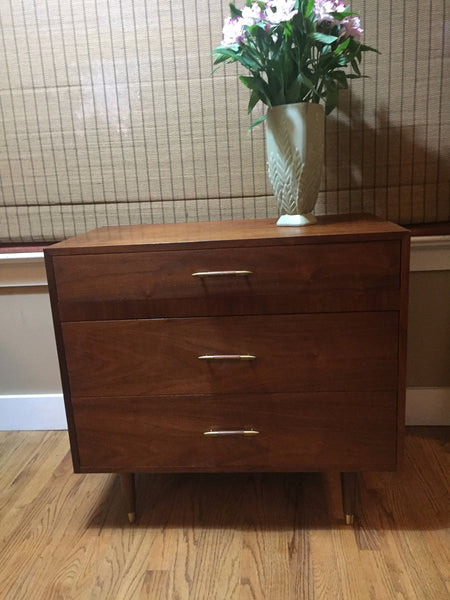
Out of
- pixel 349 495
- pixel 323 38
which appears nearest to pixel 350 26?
pixel 323 38

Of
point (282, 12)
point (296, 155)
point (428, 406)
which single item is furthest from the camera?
point (428, 406)

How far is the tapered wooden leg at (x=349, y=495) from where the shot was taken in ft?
3.54

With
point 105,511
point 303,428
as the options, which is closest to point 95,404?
point 105,511

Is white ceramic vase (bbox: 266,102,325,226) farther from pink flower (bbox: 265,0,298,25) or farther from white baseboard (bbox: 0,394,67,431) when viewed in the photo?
white baseboard (bbox: 0,394,67,431)

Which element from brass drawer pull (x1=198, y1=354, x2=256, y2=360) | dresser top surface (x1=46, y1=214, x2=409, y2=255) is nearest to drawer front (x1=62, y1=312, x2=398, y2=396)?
brass drawer pull (x1=198, y1=354, x2=256, y2=360)

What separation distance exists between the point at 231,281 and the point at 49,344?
80 centimetres

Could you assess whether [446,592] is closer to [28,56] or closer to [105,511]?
[105,511]

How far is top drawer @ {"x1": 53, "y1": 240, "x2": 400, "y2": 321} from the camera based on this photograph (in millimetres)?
931

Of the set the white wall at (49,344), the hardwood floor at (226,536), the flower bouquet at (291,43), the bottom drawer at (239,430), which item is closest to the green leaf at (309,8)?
the flower bouquet at (291,43)

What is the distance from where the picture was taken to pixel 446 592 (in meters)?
0.91

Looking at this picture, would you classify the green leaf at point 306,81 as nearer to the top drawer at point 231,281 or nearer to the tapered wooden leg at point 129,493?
the top drawer at point 231,281

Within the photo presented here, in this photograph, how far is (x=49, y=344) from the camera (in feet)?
4.94

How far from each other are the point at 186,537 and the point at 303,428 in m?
0.36

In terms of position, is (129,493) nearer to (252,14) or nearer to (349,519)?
(349,519)
